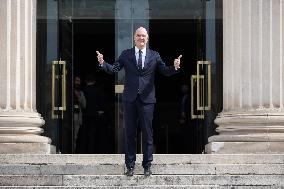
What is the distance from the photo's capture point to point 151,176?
42.7ft

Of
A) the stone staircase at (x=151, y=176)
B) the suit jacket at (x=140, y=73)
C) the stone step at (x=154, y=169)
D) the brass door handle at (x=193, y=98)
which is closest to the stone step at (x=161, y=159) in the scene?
the stone staircase at (x=151, y=176)

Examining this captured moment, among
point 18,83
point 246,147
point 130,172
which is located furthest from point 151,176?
point 18,83

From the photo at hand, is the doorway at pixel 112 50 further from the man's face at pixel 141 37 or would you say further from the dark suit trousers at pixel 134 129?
the dark suit trousers at pixel 134 129

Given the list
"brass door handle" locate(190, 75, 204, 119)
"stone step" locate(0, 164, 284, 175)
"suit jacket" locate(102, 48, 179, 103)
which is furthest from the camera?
"brass door handle" locate(190, 75, 204, 119)

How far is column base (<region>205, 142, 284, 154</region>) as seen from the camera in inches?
603

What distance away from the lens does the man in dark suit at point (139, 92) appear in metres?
13.0

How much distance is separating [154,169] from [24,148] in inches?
114

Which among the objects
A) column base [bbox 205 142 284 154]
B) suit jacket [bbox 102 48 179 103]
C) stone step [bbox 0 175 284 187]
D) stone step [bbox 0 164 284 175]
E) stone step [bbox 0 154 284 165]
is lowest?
stone step [bbox 0 175 284 187]

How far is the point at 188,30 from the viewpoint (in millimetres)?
18453

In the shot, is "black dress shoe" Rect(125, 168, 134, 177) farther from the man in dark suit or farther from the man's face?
the man's face

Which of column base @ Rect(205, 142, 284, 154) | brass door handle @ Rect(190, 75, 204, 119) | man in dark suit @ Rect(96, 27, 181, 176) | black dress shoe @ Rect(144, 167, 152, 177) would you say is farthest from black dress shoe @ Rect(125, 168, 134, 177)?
brass door handle @ Rect(190, 75, 204, 119)

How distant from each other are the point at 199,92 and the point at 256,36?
2.63 metres

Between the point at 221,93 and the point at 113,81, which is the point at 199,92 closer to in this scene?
the point at 221,93

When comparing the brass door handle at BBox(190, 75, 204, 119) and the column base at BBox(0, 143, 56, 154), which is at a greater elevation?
the brass door handle at BBox(190, 75, 204, 119)
